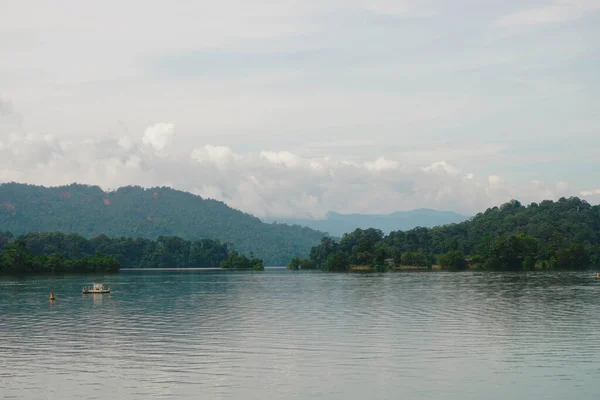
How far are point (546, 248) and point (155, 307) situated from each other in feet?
481

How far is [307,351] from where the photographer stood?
1602 inches

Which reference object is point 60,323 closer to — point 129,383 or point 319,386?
point 129,383

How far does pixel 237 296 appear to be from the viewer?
89188 mm

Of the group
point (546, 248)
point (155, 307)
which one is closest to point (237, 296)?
point (155, 307)

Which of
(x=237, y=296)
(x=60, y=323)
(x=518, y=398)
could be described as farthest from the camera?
(x=237, y=296)

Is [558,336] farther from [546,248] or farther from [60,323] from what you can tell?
[546,248]

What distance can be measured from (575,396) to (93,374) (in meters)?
22.3

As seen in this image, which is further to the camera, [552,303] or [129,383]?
[552,303]

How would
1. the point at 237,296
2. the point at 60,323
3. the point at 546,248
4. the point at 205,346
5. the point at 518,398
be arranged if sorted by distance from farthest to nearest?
the point at 546,248, the point at 237,296, the point at 60,323, the point at 205,346, the point at 518,398

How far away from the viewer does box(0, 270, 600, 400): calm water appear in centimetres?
3092

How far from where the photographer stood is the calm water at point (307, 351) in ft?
101

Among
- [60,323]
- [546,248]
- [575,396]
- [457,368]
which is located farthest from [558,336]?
[546,248]

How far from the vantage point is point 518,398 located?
28688 millimetres

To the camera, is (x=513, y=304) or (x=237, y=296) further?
(x=237, y=296)
